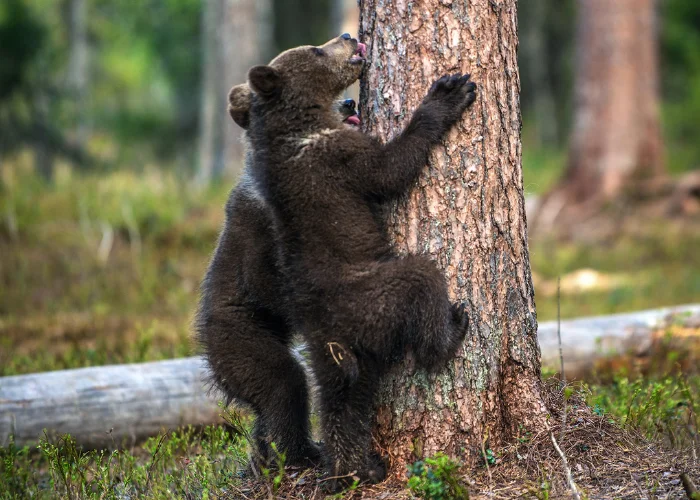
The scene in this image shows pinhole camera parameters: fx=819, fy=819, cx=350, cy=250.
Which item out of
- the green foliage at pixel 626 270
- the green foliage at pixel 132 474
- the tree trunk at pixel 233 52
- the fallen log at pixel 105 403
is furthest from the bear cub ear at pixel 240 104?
the tree trunk at pixel 233 52

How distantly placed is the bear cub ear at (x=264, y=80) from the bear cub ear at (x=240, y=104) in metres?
0.32

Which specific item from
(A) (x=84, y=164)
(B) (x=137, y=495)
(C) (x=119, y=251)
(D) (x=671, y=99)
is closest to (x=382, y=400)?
(B) (x=137, y=495)

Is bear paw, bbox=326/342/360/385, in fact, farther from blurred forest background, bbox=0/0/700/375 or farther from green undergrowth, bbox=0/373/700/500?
blurred forest background, bbox=0/0/700/375

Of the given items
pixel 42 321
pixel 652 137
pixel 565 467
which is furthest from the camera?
pixel 652 137

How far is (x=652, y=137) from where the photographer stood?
14.6 m

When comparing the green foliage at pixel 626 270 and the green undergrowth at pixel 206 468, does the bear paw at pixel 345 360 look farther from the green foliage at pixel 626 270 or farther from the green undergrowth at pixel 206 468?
the green foliage at pixel 626 270

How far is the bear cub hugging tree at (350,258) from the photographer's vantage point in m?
3.78

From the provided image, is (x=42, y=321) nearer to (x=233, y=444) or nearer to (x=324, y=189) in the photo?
(x=233, y=444)

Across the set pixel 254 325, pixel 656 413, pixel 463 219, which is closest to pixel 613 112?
pixel 656 413

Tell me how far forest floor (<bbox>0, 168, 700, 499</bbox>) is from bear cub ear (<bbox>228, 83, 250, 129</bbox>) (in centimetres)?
192

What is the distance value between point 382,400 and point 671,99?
27331 millimetres

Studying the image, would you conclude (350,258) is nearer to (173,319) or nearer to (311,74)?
(311,74)

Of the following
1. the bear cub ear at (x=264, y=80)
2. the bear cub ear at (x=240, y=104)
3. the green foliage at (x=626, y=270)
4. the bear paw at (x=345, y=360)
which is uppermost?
the bear cub ear at (x=264, y=80)

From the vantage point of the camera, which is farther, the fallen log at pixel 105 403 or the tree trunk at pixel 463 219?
the fallen log at pixel 105 403
